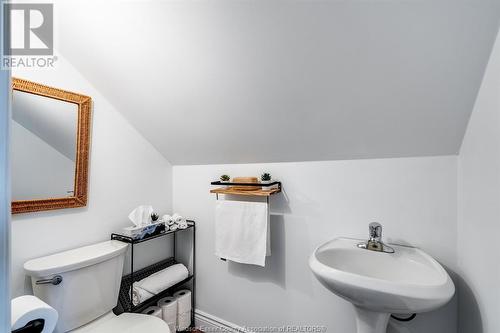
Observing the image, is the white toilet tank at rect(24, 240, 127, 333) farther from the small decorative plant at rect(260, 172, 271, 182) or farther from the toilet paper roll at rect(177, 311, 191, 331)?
the small decorative plant at rect(260, 172, 271, 182)

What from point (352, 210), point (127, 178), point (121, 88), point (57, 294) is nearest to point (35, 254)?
point (57, 294)

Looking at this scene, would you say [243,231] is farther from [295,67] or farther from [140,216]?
[295,67]

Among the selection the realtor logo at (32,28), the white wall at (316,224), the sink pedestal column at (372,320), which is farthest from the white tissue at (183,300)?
the realtor logo at (32,28)

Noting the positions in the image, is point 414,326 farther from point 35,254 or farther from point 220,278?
point 35,254

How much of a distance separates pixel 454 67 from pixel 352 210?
31.1 inches

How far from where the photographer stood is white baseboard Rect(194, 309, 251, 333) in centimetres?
169

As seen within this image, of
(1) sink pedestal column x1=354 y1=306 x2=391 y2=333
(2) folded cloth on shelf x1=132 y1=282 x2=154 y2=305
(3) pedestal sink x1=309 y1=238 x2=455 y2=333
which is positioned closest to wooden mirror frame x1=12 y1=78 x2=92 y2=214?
(2) folded cloth on shelf x1=132 y1=282 x2=154 y2=305

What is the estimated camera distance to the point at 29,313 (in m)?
0.83

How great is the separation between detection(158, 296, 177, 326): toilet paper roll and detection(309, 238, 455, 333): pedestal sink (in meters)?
1.14

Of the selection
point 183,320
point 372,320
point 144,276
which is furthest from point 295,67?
point 183,320

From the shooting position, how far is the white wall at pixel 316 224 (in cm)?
116

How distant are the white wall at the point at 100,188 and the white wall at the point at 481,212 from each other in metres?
1.88

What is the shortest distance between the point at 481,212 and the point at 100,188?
76.3 inches

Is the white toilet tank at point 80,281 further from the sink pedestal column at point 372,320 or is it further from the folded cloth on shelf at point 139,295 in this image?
the sink pedestal column at point 372,320
